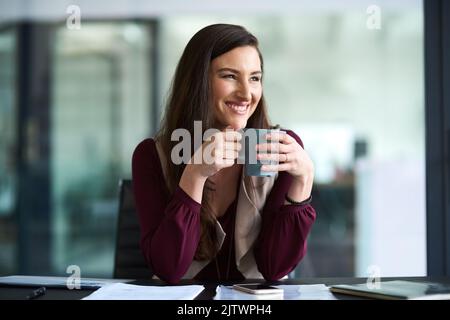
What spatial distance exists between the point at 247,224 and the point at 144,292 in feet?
1.85

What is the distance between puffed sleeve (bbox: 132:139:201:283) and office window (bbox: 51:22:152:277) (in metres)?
2.95

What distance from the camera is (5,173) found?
4402mm

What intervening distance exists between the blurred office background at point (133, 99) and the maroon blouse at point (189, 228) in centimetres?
284

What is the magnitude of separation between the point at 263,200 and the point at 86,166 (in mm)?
3109

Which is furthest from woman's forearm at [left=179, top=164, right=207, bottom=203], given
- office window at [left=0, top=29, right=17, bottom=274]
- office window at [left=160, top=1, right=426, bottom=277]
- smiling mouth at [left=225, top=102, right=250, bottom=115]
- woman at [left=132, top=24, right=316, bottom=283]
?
office window at [left=0, top=29, right=17, bottom=274]

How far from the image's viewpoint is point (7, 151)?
440 centimetres

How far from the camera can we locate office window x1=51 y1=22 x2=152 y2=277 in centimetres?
447

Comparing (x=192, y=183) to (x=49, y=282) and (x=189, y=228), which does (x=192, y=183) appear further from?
(x=49, y=282)

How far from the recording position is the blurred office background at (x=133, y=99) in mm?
4430

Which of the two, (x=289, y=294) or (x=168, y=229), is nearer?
(x=289, y=294)

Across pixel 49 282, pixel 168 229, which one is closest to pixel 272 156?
pixel 168 229

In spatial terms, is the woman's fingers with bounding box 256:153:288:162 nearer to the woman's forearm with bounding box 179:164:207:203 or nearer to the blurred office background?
the woman's forearm with bounding box 179:164:207:203
